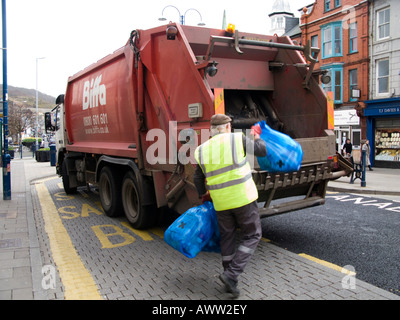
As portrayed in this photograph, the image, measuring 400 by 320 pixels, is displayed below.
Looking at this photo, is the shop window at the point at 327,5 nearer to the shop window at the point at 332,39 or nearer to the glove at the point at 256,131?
the shop window at the point at 332,39

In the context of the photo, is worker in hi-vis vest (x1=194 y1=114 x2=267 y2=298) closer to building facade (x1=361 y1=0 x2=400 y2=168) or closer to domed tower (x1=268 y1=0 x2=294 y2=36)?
building facade (x1=361 y1=0 x2=400 y2=168)

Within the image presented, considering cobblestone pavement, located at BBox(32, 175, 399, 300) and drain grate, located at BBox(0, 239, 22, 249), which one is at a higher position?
drain grate, located at BBox(0, 239, 22, 249)

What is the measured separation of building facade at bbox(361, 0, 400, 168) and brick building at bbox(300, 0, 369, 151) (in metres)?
0.45

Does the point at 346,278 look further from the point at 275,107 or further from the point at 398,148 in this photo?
the point at 398,148

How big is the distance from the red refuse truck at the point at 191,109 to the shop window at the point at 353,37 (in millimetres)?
17507

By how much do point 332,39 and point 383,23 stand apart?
134 inches

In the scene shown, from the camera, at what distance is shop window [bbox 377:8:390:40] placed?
740 inches

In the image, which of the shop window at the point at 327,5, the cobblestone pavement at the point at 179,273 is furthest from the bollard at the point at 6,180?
the shop window at the point at 327,5

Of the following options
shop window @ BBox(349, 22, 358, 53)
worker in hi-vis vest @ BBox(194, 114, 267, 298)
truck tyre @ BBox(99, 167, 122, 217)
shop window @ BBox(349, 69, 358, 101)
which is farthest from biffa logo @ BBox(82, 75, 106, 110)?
shop window @ BBox(349, 22, 358, 53)

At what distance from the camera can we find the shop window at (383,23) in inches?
740

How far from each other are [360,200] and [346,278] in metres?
5.18

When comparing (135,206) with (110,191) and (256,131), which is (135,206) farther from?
(256,131)

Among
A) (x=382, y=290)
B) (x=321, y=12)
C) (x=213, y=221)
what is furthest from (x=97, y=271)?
(x=321, y=12)
